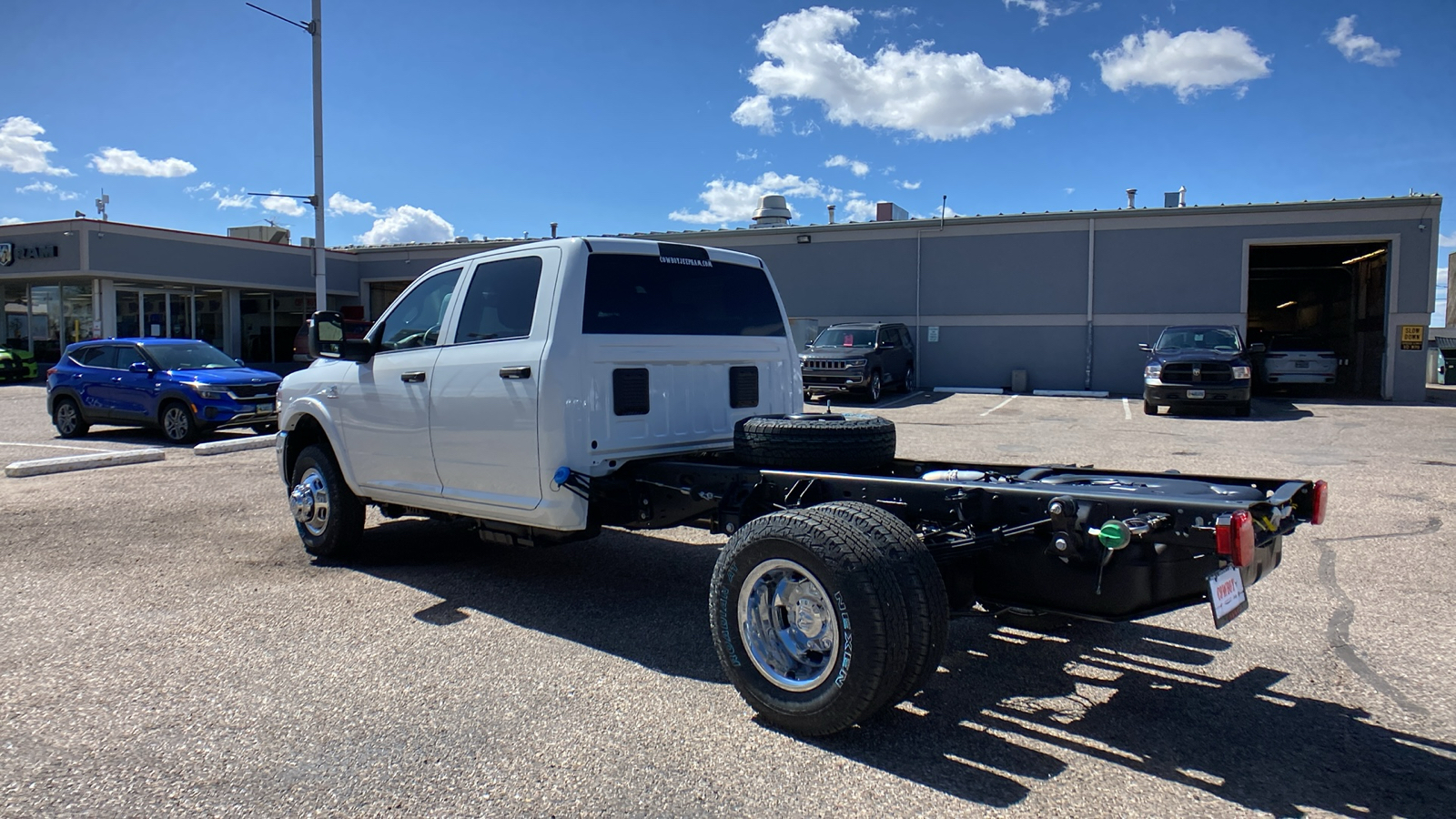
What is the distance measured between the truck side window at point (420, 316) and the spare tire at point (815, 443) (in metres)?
2.15

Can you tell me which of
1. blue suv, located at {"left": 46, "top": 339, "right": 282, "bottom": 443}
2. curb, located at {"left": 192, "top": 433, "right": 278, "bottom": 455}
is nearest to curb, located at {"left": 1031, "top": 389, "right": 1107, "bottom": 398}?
blue suv, located at {"left": 46, "top": 339, "right": 282, "bottom": 443}

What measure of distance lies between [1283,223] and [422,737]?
2420 centimetres

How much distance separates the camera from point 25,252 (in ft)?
89.2

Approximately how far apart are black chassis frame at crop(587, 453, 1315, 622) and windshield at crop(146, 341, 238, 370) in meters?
13.1

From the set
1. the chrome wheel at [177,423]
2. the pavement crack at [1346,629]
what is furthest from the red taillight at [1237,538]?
the chrome wheel at [177,423]

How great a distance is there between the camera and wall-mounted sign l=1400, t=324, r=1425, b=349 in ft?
68.6

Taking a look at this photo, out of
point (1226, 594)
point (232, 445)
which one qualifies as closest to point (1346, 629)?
point (1226, 594)

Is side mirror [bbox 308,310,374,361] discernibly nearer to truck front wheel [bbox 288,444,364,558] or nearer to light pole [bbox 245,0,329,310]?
truck front wheel [bbox 288,444,364,558]

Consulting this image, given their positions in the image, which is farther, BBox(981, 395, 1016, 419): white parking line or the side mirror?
BBox(981, 395, 1016, 419): white parking line

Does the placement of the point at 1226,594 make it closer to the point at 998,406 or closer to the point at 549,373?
the point at 549,373

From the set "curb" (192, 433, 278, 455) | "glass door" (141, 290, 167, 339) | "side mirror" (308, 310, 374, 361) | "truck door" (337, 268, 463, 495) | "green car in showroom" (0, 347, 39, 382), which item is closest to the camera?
"truck door" (337, 268, 463, 495)

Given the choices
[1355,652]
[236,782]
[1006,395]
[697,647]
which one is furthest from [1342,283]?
[236,782]

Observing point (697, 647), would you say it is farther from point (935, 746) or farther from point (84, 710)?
point (84, 710)

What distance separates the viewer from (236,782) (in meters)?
3.24
